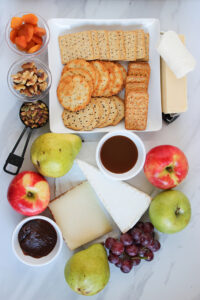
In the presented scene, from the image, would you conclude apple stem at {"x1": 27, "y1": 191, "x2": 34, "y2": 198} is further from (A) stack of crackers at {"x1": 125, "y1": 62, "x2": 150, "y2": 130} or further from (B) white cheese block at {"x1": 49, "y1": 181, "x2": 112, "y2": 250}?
(A) stack of crackers at {"x1": 125, "y1": 62, "x2": 150, "y2": 130}

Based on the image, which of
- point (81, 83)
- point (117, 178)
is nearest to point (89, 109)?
point (81, 83)

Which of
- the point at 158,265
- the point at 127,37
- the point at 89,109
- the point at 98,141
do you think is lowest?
the point at 158,265

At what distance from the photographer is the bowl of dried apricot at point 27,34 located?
1.08 m

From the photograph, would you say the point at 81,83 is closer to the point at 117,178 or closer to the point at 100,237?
the point at 117,178

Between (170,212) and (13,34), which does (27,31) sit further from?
(170,212)

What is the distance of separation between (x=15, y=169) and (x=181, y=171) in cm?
56

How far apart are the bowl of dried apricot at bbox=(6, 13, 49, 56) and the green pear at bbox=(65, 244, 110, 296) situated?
0.69 m

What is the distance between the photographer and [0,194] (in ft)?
3.77

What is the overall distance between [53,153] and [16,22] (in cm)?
44

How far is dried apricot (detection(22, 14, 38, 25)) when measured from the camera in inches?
42.4

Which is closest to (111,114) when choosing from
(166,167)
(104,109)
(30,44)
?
(104,109)

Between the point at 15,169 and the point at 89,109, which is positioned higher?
the point at 89,109

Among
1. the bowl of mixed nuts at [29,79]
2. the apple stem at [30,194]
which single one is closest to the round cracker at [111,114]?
the bowl of mixed nuts at [29,79]

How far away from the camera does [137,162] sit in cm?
109
